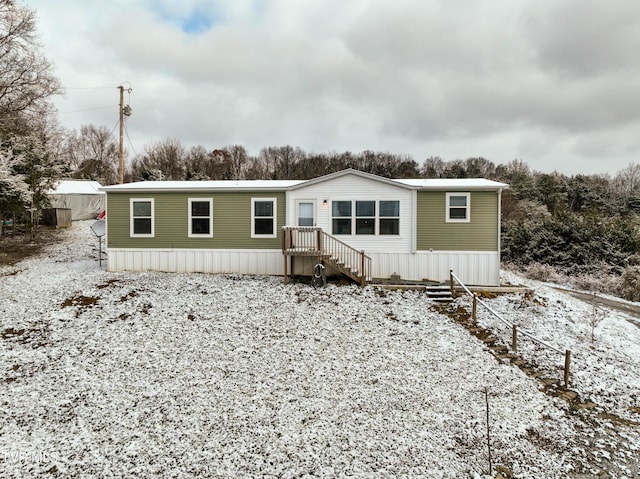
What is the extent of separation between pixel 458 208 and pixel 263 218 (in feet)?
22.8

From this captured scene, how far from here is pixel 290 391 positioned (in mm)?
5539

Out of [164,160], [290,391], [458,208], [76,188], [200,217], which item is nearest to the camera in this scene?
[290,391]

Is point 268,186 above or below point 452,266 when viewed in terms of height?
above

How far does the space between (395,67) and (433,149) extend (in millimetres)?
25233

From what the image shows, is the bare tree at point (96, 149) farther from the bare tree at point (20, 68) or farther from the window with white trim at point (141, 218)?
the window with white trim at point (141, 218)

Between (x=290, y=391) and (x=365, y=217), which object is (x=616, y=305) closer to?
(x=365, y=217)

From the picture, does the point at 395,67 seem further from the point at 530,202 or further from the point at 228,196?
the point at 530,202

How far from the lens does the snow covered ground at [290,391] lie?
4172mm

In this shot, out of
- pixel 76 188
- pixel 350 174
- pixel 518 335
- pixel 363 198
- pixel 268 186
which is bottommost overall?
pixel 518 335

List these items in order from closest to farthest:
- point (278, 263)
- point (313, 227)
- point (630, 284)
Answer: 1. point (313, 227)
2. point (278, 263)
3. point (630, 284)

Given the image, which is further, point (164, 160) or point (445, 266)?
point (164, 160)

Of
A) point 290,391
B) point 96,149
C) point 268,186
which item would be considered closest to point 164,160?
point 96,149

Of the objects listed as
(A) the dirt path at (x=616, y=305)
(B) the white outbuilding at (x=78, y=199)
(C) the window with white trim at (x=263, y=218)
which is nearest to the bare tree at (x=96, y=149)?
(B) the white outbuilding at (x=78, y=199)

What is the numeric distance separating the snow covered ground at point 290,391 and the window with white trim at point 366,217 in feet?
9.56
